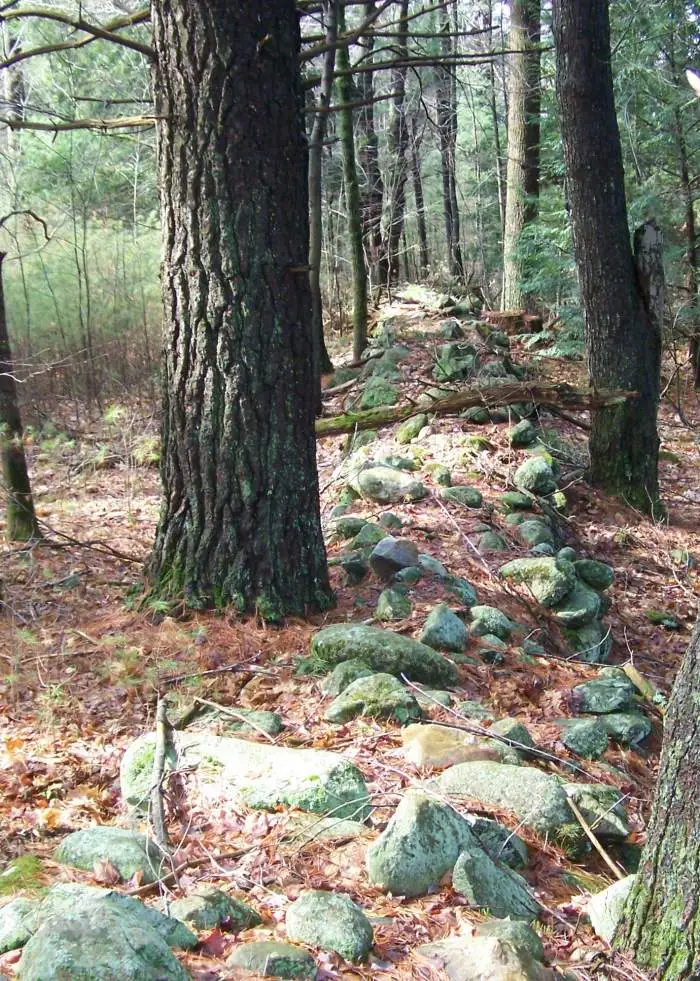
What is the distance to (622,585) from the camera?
637cm

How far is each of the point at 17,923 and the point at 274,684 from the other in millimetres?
1867

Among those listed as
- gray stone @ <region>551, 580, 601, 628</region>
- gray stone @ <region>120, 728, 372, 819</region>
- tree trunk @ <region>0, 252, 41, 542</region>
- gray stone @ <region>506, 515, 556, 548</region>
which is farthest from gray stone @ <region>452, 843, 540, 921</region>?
tree trunk @ <region>0, 252, 41, 542</region>

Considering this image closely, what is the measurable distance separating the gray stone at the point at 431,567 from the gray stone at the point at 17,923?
10.6ft

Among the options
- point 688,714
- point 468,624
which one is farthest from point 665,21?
point 688,714

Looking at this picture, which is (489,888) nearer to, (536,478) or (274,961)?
(274,961)

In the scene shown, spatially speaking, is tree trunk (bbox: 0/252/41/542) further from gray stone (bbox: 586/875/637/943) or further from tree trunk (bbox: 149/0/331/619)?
gray stone (bbox: 586/875/637/943)

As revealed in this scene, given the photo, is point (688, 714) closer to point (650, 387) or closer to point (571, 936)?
point (571, 936)

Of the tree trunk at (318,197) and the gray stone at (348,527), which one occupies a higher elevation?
the tree trunk at (318,197)

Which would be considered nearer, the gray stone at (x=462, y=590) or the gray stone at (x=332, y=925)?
the gray stone at (x=332, y=925)

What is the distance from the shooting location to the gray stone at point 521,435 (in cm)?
752

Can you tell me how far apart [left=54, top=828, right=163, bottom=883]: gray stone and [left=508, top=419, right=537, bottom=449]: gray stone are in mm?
5481

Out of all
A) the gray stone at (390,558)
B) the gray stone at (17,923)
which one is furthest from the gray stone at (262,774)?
the gray stone at (390,558)

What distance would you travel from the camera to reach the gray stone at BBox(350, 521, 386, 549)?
5.46 m

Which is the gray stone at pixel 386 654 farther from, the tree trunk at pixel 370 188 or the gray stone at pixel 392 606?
the tree trunk at pixel 370 188
